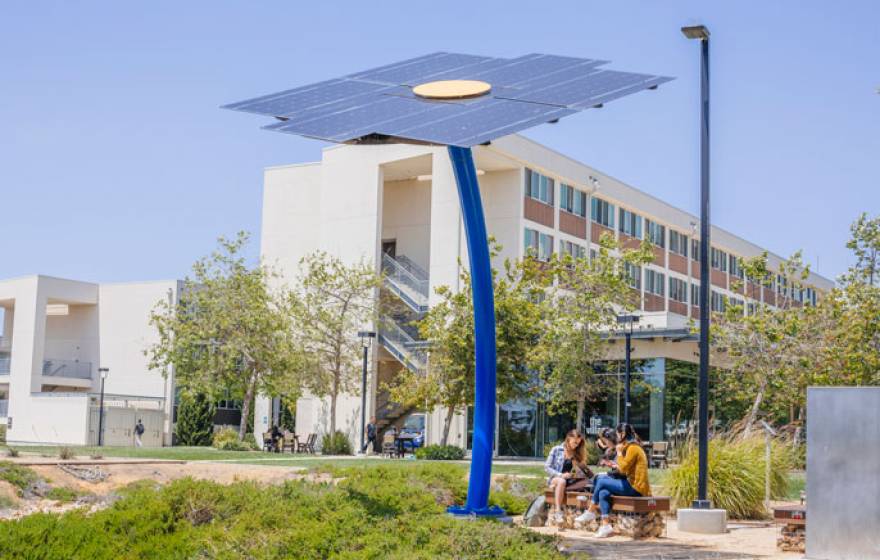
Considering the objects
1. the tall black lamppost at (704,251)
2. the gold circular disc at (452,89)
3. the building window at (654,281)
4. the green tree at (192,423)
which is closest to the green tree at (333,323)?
the green tree at (192,423)

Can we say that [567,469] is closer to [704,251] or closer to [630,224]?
[704,251]

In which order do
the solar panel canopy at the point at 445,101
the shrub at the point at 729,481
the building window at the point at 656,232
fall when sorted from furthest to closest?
the building window at the point at 656,232
the shrub at the point at 729,481
the solar panel canopy at the point at 445,101

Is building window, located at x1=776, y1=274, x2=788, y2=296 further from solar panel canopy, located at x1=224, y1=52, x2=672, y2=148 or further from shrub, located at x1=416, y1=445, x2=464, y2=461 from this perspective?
solar panel canopy, located at x1=224, y1=52, x2=672, y2=148

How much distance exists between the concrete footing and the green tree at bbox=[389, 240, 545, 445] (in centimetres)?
1907

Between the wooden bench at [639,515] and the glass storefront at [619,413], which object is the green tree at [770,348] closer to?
the glass storefront at [619,413]

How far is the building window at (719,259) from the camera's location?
6235 cm

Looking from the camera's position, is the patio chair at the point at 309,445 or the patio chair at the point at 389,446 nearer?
the patio chair at the point at 389,446

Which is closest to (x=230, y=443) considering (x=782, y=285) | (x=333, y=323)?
(x=333, y=323)

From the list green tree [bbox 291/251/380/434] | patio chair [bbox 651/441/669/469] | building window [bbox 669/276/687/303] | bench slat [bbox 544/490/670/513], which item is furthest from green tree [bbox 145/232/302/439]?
bench slat [bbox 544/490/670/513]

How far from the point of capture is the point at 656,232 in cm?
5597

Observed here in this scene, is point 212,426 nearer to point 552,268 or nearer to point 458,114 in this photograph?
point 552,268

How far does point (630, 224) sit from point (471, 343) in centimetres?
2132

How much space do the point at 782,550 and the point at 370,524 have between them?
495cm

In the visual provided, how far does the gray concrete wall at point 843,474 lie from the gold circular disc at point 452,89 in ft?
15.5
